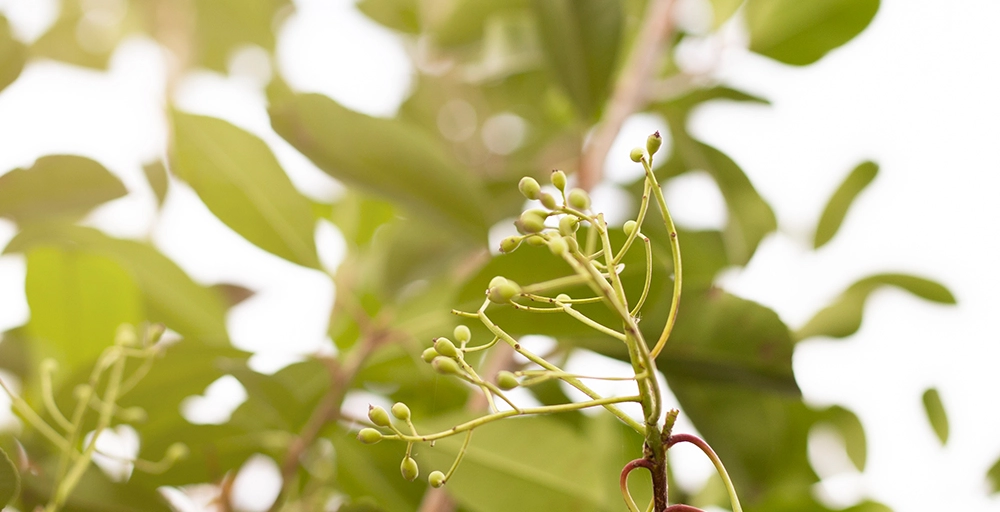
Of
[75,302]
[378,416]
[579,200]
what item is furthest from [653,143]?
[75,302]

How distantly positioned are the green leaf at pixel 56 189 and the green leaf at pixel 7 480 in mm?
295

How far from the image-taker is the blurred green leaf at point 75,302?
594 millimetres

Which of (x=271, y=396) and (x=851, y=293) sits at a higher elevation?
(x=851, y=293)

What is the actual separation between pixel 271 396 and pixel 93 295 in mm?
194

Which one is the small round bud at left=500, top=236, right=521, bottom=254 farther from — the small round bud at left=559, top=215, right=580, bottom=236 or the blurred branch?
the blurred branch

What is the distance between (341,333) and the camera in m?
0.81

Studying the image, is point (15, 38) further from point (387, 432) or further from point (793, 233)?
point (793, 233)

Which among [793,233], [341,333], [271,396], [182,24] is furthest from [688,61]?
[182,24]

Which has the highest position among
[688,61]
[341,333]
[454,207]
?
[688,61]

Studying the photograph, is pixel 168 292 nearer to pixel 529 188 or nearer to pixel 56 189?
pixel 56 189

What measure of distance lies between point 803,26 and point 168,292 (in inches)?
29.1

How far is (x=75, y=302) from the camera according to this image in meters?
0.61

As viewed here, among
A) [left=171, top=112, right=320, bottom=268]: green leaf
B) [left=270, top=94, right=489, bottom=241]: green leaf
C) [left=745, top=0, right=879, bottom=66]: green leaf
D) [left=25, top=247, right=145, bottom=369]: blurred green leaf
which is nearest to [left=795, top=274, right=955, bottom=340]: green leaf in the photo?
[left=745, top=0, right=879, bottom=66]: green leaf

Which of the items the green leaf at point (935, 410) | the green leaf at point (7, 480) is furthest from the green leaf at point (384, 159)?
the green leaf at point (935, 410)
